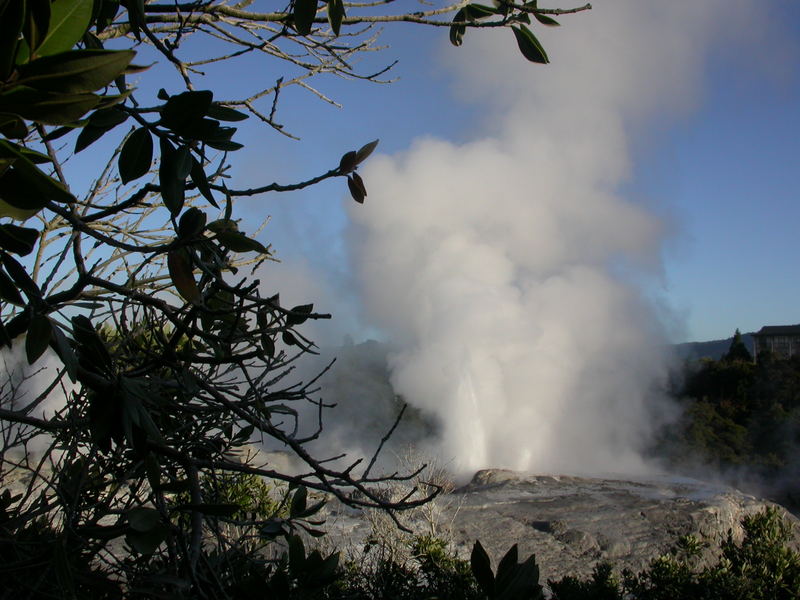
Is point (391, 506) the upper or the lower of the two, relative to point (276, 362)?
lower

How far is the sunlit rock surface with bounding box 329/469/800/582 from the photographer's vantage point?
596 cm

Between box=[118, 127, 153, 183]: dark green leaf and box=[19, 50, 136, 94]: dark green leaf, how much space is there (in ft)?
1.01

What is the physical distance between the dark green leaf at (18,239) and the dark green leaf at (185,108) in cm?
20

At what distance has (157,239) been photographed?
11.3ft

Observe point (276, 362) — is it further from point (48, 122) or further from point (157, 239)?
point (157, 239)

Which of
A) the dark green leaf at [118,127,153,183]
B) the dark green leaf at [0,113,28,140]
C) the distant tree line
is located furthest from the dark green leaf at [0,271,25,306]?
the distant tree line

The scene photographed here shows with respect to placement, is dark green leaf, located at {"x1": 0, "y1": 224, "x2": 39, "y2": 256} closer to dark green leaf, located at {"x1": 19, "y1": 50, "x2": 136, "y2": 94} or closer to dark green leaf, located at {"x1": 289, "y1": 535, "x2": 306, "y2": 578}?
dark green leaf, located at {"x1": 19, "y1": 50, "x2": 136, "y2": 94}

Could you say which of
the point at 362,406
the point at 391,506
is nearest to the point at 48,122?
the point at 391,506

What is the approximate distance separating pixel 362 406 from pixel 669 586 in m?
10.1

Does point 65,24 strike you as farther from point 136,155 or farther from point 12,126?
point 136,155

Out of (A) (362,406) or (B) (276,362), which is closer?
(B) (276,362)

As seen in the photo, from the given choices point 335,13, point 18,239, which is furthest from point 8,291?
point 335,13

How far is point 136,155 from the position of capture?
0.88 metres

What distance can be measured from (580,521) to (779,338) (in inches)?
583
